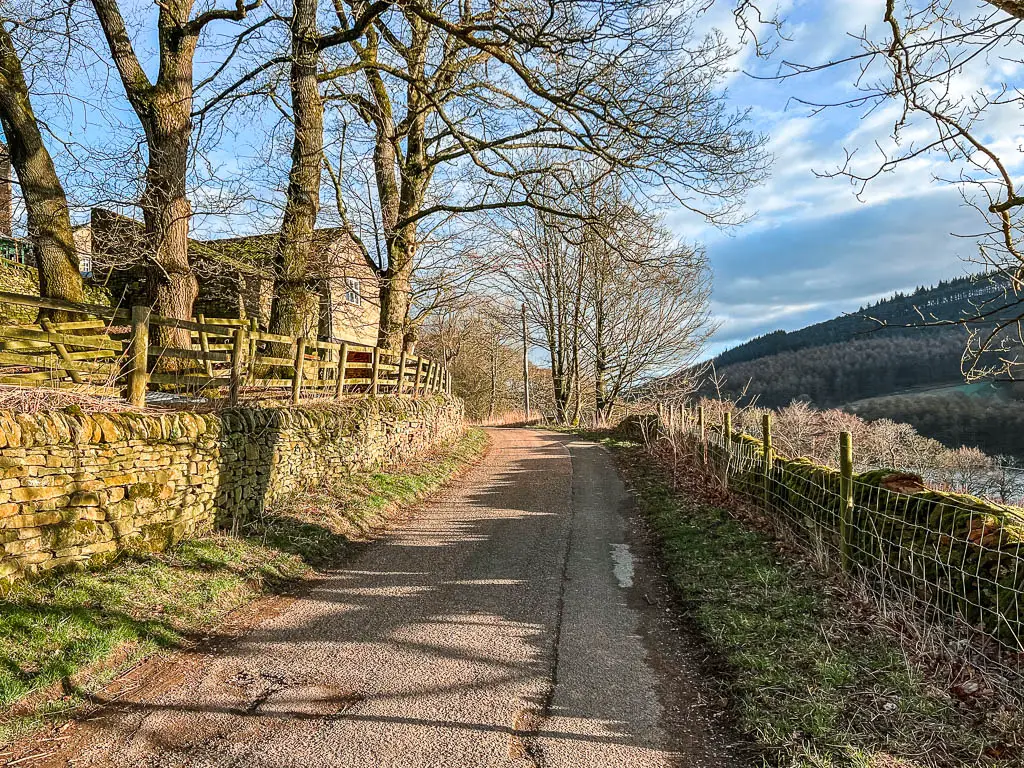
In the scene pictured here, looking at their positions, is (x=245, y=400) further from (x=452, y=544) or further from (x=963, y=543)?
(x=963, y=543)

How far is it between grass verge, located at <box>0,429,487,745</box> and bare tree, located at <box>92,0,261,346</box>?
15.4 ft

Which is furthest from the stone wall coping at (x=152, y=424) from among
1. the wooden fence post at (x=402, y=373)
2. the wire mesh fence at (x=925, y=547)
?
the wire mesh fence at (x=925, y=547)

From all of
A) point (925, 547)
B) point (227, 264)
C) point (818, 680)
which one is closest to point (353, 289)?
point (227, 264)

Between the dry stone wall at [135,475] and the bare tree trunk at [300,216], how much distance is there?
3.08m

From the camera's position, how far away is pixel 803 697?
4.25 m

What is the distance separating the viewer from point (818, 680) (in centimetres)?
440

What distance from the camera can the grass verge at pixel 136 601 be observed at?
14.3 feet

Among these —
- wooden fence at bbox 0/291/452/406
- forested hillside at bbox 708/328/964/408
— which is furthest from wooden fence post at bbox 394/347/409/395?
forested hillside at bbox 708/328/964/408

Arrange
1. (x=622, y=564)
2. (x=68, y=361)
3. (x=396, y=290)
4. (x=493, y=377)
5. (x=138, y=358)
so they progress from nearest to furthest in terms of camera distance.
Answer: (x=68, y=361) < (x=138, y=358) < (x=622, y=564) < (x=396, y=290) < (x=493, y=377)

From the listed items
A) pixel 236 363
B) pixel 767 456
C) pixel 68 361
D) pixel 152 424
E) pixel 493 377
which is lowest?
pixel 767 456

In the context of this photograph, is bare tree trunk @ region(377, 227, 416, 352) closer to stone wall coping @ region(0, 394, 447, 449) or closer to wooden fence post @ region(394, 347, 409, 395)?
wooden fence post @ region(394, 347, 409, 395)

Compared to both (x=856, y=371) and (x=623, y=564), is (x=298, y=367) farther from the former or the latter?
(x=856, y=371)

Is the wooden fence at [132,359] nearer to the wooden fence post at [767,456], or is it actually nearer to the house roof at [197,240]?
the house roof at [197,240]

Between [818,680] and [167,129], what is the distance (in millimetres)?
12291
